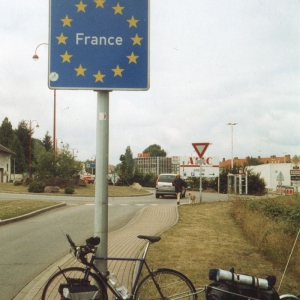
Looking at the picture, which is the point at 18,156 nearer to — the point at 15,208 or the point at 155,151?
the point at 155,151

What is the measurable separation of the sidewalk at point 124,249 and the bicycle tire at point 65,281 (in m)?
1.46

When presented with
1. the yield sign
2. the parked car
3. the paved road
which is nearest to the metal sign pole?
the paved road

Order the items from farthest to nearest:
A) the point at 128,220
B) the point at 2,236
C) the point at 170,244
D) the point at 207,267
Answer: the point at 128,220 → the point at 2,236 → the point at 170,244 → the point at 207,267

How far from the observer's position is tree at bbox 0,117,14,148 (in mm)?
104375

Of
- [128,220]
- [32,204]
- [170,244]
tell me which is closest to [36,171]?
[32,204]

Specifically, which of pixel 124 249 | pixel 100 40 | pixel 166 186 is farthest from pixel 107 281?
pixel 166 186

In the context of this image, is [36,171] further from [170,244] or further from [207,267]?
[207,267]

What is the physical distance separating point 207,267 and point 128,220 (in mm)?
10018

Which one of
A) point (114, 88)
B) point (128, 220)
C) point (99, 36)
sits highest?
point (99, 36)

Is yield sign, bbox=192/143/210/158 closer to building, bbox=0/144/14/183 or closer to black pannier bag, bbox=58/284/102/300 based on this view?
black pannier bag, bbox=58/284/102/300

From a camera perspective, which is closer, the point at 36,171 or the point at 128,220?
the point at 128,220

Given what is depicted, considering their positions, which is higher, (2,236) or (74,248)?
(74,248)

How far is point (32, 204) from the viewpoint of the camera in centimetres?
2205

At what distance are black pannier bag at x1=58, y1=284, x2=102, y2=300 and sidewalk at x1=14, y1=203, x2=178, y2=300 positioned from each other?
1.81m
